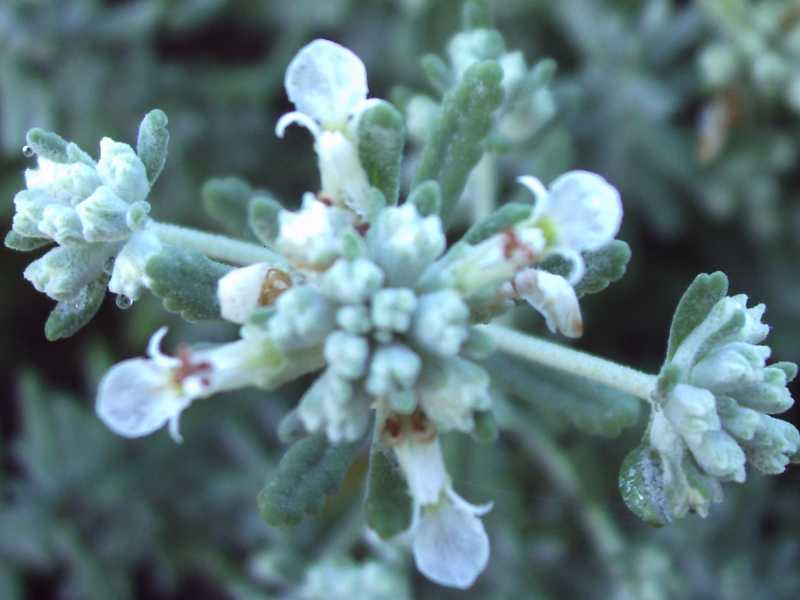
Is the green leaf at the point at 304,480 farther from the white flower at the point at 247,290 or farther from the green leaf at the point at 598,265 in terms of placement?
the green leaf at the point at 598,265

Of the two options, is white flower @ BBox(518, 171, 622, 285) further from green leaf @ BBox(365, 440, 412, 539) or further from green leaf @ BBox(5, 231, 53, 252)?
green leaf @ BBox(5, 231, 53, 252)

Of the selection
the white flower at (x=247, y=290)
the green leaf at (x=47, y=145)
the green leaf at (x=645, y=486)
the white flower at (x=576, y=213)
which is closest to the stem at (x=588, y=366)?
the green leaf at (x=645, y=486)

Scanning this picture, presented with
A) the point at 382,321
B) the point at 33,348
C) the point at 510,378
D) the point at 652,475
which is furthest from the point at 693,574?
the point at 33,348

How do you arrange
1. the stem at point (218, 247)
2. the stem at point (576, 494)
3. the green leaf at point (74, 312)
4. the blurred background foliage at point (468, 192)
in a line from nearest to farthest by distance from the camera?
1. the green leaf at point (74, 312)
2. the stem at point (218, 247)
3. the stem at point (576, 494)
4. the blurred background foliage at point (468, 192)

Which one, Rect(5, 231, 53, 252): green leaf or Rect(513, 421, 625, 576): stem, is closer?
Rect(5, 231, 53, 252): green leaf

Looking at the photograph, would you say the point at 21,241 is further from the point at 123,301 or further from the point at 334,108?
the point at 334,108

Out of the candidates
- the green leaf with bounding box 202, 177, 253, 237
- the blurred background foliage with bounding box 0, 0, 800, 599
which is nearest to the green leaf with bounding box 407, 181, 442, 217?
the green leaf with bounding box 202, 177, 253, 237
